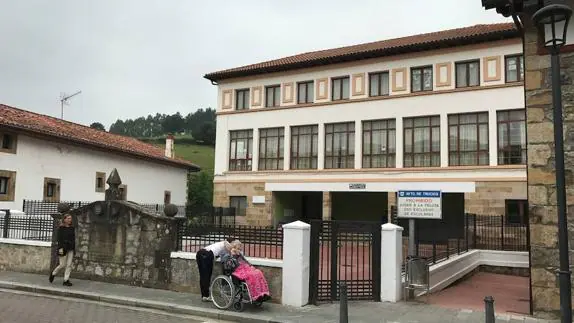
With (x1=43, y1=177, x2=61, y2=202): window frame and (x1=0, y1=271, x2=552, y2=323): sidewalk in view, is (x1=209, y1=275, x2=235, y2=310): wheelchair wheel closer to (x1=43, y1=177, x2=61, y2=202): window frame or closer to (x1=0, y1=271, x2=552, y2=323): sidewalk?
(x1=0, y1=271, x2=552, y2=323): sidewalk

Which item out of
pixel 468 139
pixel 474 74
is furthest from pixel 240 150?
pixel 474 74

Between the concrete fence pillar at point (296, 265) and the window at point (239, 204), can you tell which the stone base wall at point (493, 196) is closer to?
the window at point (239, 204)

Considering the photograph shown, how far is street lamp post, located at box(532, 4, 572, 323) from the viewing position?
5.81 metres

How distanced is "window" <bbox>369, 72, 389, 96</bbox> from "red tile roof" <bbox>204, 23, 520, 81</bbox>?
3.67 ft

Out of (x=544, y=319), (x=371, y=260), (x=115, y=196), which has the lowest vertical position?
(x=544, y=319)

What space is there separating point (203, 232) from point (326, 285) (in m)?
3.09

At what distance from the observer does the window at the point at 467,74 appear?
82.6 feet

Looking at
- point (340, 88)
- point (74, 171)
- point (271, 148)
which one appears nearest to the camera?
point (74, 171)

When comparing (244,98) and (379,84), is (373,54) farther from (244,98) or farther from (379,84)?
(244,98)

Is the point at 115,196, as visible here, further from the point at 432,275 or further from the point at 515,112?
the point at 515,112

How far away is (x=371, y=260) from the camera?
10.2 metres

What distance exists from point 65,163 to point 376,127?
1745 cm

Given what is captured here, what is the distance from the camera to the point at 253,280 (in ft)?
29.8

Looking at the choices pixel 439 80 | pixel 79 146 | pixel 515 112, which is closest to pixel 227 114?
pixel 79 146
